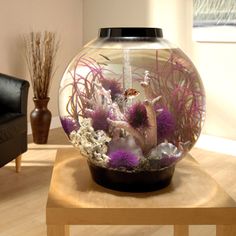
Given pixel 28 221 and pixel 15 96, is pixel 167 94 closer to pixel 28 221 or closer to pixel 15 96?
pixel 28 221

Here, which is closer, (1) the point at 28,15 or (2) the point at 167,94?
(2) the point at 167,94

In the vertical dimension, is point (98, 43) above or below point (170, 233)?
above

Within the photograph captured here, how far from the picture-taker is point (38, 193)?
2.23m

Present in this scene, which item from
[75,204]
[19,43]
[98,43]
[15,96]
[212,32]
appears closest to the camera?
[75,204]

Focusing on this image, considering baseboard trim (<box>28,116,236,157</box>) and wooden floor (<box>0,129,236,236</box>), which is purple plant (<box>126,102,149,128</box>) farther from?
baseboard trim (<box>28,116,236,157</box>)

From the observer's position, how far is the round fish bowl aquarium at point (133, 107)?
3.21 feet

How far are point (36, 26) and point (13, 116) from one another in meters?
1.54

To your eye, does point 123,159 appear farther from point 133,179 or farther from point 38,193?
point 38,193

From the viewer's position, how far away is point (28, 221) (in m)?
1.88

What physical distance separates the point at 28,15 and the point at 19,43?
28cm

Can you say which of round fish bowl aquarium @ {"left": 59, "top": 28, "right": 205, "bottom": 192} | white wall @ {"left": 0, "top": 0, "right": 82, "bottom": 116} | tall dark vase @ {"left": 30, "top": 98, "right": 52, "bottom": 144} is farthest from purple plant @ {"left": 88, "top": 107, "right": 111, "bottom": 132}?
white wall @ {"left": 0, "top": 0, "right": 82, "bottom": 116}

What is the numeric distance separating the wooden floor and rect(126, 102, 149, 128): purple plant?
953 millimetres

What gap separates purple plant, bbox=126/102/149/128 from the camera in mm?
968

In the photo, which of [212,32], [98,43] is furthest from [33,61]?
[98,43]
